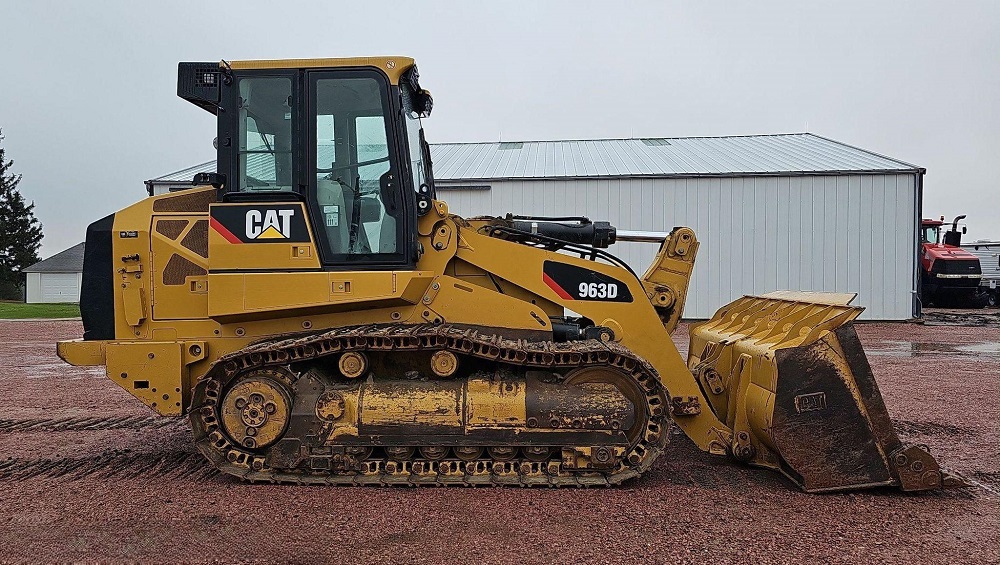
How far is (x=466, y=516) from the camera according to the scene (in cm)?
485

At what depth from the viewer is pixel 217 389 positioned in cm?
566

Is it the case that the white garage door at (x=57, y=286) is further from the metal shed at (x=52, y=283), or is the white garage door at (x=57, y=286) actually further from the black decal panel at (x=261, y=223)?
the black decal panel at (x=261, y=223)

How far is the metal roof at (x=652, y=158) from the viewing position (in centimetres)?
2392

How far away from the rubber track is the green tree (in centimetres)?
5975

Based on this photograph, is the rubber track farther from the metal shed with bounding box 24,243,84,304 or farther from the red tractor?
the metal shed with bounding box 24,243,84,304

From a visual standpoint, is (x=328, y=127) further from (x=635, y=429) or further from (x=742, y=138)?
(x=742, y=138)

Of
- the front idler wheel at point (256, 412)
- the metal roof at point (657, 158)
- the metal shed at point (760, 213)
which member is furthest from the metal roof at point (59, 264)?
the front idler wheel at point (256, 412)

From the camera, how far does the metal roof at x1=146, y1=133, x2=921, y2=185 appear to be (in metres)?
23.9

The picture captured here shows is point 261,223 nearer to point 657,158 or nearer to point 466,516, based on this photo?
point 466,516

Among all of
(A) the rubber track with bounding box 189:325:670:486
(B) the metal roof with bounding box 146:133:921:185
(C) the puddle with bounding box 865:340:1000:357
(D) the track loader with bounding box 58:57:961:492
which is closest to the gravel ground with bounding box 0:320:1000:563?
(A) the rubber track with bounding box 189:325:670:486

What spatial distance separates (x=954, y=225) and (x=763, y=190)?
16.6m

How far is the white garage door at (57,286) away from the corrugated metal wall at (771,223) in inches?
1590

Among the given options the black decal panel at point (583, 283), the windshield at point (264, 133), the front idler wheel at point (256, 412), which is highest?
the windshield at point (264, 133)

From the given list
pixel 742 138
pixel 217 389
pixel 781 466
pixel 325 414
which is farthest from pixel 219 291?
pixel 742 138
